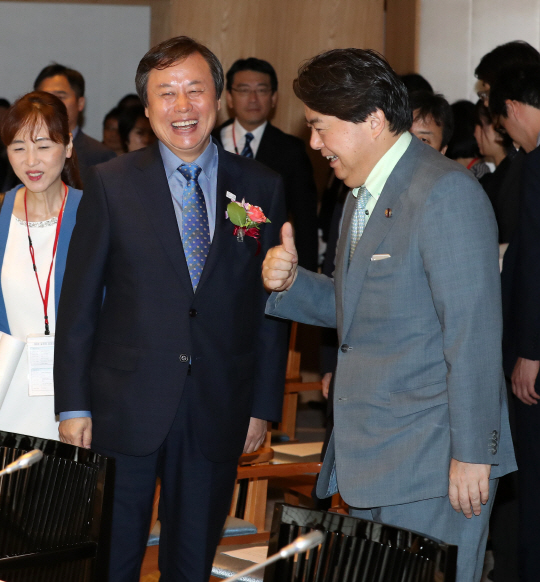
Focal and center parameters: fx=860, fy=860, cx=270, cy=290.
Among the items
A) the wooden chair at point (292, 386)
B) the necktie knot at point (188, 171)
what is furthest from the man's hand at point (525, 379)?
the wooden chair at point (292, 386)

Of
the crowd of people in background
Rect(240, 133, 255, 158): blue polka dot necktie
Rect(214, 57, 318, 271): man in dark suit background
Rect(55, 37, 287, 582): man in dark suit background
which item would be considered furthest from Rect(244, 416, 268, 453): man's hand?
Rect(240, 133, 255, 158): blue polka dot necktie

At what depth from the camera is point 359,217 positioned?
2.23m

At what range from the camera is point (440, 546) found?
1596 millimetres

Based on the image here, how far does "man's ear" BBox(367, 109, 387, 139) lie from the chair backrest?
0.92 m

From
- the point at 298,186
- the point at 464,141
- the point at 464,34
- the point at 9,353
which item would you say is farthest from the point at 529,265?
the point at 464,34

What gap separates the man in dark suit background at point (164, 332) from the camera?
2500 millimetres

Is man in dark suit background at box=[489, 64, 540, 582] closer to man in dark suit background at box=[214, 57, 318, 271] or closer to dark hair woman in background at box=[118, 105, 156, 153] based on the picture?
man in dark suit background at box=[214, 57, 318, 271]

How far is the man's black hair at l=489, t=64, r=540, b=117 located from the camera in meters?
3.40

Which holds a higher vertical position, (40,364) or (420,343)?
(420,343)

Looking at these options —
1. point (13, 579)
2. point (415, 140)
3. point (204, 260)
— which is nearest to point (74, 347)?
point (204, 260)

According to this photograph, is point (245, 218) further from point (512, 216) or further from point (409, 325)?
point (512, 216)

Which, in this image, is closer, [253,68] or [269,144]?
[269,144]

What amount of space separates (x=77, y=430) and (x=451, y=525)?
1.12 meters

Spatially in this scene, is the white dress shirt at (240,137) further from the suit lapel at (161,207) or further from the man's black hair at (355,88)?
the man's black hair at (355,88)
